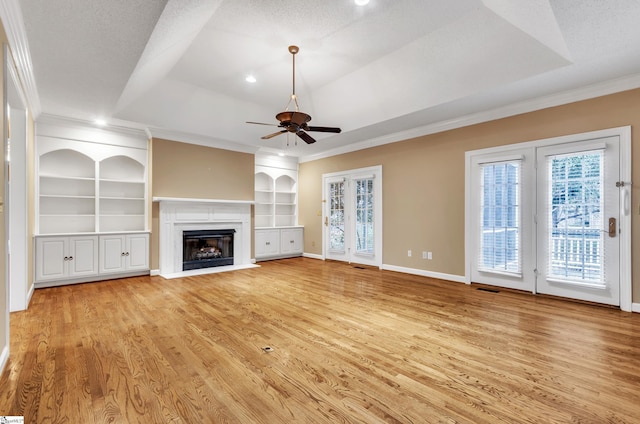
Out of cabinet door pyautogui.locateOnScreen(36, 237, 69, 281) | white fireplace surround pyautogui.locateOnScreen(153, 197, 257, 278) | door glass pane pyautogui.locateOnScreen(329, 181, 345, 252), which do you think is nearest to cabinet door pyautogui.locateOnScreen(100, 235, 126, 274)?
cabinet door pyautogui.locateOnScreen(36, 237, 69, 281)

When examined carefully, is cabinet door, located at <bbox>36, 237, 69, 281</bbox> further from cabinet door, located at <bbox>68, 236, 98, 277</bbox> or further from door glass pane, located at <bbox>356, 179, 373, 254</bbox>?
door glass pane, located at <bbox>356, 179, 373, 254</bbox>

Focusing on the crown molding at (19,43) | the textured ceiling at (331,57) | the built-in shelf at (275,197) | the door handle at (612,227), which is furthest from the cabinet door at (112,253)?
the door handle at (612,227)

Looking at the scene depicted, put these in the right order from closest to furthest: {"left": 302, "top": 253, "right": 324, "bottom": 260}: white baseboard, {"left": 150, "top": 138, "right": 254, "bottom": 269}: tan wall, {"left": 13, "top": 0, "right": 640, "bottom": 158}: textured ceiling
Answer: {"left": 13, "top": 0, "right": 640, "bottom": 158}: textured ceiling, {"left": 150, "top": 138, "right": 254, "bottom": 269}: tan wall, {"left": 302, "top": 253, "right": 324, "bottom": 260}: white baseboard

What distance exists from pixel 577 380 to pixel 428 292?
2373 millimetres

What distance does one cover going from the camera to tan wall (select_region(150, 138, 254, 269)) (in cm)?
A: 574

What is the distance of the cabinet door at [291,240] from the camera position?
25.8 feet

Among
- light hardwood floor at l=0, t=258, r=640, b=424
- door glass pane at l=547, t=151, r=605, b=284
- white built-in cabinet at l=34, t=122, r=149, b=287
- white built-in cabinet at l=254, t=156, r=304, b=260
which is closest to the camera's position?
light hardwood floor at l=0, t=258, r=640, b=424

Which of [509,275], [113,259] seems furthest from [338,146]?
[113,259]

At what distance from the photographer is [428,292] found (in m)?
4.48

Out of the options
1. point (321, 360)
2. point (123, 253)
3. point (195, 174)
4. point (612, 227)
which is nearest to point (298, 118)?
point (321, 360)

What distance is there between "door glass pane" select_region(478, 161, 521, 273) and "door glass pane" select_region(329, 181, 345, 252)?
10.3ft

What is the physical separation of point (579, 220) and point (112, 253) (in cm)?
717

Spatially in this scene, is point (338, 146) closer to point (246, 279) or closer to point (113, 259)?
point (246, 279)

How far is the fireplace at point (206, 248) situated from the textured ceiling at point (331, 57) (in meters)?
2.20
